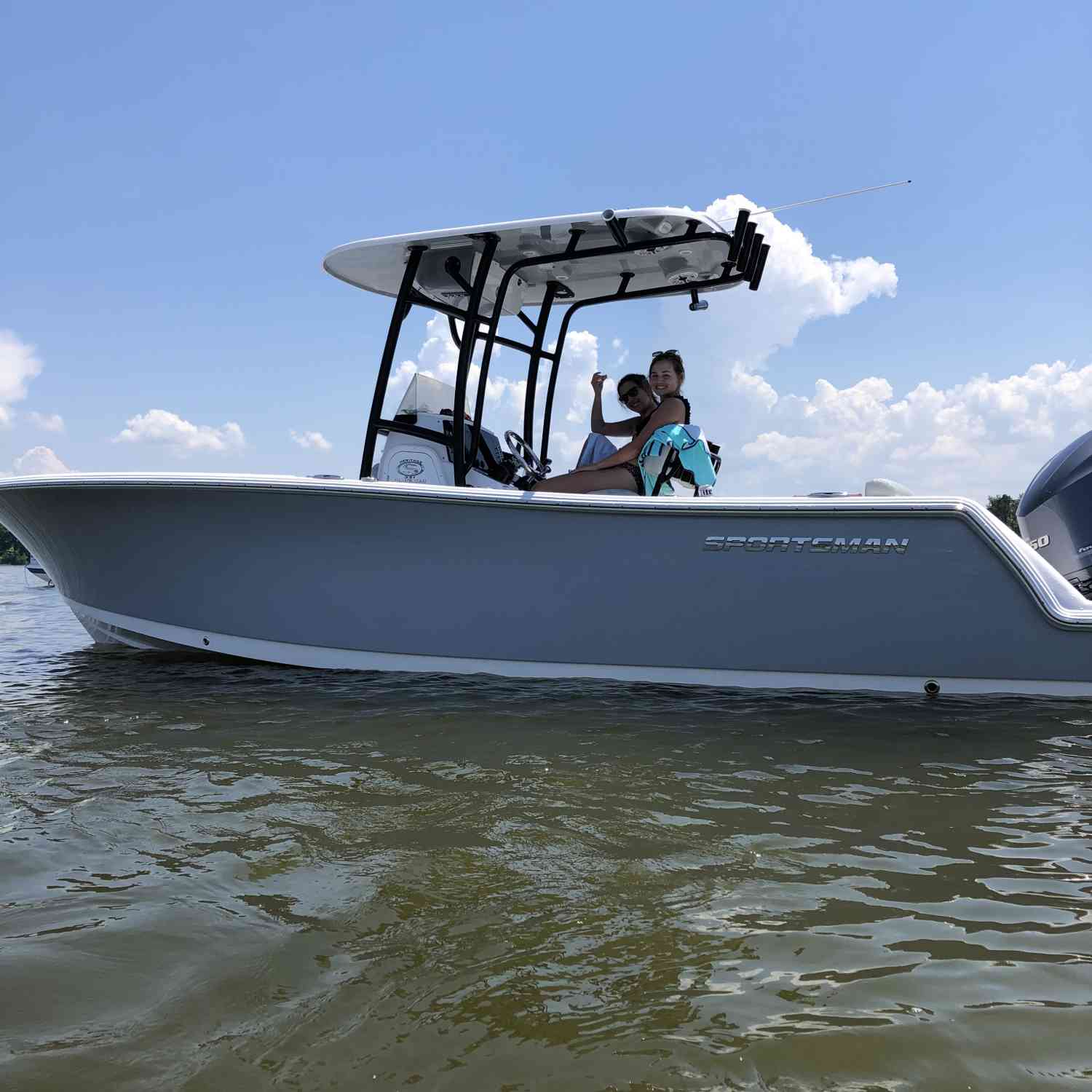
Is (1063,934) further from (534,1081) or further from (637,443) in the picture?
(637,443)

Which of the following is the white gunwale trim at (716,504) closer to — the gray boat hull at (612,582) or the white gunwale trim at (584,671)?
the gray boat hull at (612,582)

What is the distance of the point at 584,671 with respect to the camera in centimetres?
468

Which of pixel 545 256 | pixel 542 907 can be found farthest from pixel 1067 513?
pixel 542 907

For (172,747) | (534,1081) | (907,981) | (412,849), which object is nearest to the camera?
(534,1081)

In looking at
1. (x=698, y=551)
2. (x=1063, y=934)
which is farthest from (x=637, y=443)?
(x=1063, y=934)

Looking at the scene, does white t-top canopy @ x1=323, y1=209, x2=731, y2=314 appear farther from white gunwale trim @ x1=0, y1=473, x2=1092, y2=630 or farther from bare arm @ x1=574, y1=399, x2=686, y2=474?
white gunwale trim @ x1=0, y1=473, x2=1092, y2=630

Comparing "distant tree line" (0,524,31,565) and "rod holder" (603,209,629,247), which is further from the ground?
"rod holder" (603,209,629,247)

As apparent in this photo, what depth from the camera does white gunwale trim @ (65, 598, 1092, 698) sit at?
4.39 metres

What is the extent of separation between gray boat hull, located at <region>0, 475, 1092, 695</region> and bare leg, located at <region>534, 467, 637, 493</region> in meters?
0.36

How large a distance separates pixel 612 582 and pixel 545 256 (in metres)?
2.06

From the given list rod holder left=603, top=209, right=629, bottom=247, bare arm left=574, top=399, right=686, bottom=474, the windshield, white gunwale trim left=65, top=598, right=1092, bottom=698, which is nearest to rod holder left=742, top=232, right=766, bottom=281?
rod holder left=603, top=209, right=629, bottom=247

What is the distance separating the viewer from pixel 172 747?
327cm

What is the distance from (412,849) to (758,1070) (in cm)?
110

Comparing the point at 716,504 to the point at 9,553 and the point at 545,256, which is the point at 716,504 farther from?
the point at 9,553
